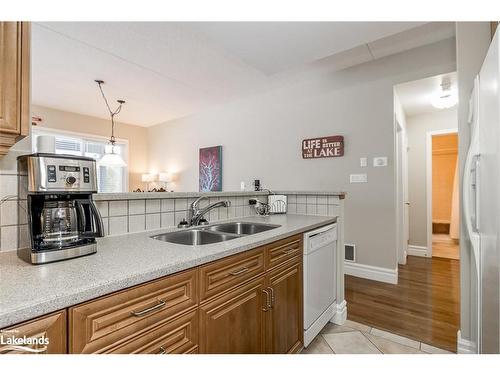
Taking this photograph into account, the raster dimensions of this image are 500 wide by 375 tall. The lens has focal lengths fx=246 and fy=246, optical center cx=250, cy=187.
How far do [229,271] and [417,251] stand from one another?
13.6 feet

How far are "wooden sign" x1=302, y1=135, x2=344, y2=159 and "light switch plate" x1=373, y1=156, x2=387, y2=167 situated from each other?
0.42 m

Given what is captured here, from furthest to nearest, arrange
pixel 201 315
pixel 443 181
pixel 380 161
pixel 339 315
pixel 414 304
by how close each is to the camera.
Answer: pixel 443 181, pixel 380 161, pixel 414 304, pixel 339 315, pixel 201 315

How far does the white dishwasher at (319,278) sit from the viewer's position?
168 cm

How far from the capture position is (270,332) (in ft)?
4.39

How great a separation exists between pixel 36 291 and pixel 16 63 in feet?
2.43

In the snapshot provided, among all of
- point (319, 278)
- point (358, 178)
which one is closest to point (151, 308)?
point (319, 278)

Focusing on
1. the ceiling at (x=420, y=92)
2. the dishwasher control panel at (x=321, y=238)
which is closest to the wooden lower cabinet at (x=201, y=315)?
the dishwasher control panel at (x=321, y=238)

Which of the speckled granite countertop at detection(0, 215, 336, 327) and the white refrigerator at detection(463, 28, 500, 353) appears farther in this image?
the white refrigerator at detection(463, 28, 500, 353)

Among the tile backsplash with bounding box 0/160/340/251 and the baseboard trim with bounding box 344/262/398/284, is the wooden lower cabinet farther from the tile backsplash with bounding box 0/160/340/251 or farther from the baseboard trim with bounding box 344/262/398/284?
the baseboard trim with bounding box 344/262/398/284

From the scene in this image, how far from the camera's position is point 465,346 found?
1.66 meters

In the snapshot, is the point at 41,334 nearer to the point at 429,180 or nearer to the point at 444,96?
the point at 444,96

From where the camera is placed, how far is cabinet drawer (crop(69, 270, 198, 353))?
67cm

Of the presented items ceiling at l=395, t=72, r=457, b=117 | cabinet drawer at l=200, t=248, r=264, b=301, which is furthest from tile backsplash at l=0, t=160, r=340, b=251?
ceiling at l=395, t=72, r=457, b=117
